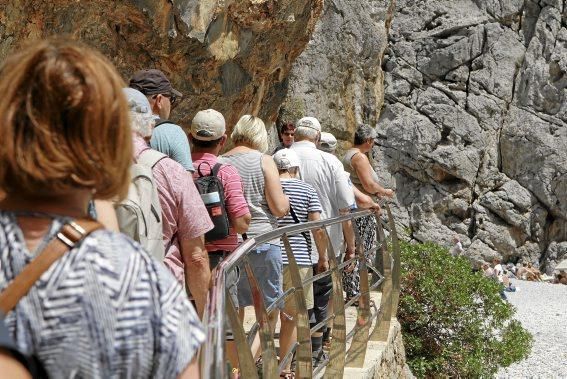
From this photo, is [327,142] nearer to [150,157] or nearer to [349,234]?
[349,234]

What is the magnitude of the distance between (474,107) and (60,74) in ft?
114

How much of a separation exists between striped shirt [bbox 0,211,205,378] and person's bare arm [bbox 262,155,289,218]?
3135 millimetres

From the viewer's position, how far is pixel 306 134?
597 centimetres

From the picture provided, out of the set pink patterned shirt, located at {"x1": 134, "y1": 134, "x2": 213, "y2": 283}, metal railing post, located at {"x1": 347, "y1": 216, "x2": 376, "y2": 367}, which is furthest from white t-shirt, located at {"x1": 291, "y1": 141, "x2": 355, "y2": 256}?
pink patterned shirt, located at {"x1": 134, "y1": 134, "x2": 213, "y2": 283}

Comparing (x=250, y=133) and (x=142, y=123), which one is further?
(x=250, y=133)

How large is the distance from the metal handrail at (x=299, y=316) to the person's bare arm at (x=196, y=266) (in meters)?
0.30

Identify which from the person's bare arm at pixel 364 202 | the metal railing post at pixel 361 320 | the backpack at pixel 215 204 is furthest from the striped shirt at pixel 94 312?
the person's bare arm at pixel 364 202

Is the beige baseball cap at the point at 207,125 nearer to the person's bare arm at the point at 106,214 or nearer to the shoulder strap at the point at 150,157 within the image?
the shoulder strap at the point at 150,157

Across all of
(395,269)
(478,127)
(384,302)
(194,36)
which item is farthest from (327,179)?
(478,127)

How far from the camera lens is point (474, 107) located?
1377 inches

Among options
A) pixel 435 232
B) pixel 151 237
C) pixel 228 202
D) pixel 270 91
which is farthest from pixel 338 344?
pixel 435 232

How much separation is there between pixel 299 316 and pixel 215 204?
1.95 ft

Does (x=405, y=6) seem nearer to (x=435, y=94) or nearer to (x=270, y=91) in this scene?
(x=435, y=94)

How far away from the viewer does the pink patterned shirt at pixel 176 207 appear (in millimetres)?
3141
